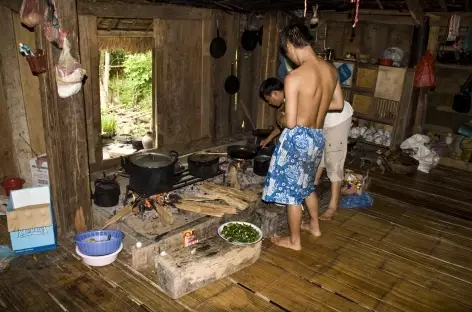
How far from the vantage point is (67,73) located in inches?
144

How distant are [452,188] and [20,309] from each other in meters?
6.49

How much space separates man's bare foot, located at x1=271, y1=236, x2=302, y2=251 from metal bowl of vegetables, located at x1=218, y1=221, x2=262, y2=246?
0.34 m

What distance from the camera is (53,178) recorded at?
13.4ft

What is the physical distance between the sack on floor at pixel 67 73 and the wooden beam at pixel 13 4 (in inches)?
46.8

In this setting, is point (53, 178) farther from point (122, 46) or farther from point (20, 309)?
point (122, 46)

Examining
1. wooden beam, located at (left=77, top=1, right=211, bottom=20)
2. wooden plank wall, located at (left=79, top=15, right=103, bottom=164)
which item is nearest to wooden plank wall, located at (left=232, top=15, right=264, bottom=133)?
wooden beam, located at (left=77, top=1, right=211, bottom=20)

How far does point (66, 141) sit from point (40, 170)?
1.29 meters

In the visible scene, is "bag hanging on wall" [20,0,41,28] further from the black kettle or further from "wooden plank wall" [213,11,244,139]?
"wooden plank wall" [213,11,244,139]

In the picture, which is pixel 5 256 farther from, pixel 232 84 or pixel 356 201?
pixel 232 84

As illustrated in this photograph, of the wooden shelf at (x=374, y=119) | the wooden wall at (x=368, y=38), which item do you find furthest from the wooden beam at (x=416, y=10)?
the wooden shelf at (x=374, y=119)

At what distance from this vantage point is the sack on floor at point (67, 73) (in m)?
3.66

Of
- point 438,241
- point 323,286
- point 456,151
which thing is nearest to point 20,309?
point 323,286

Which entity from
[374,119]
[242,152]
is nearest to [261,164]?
[242,152]

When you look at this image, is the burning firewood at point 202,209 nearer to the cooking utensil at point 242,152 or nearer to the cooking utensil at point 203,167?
the cooking utensil at point 203,167
